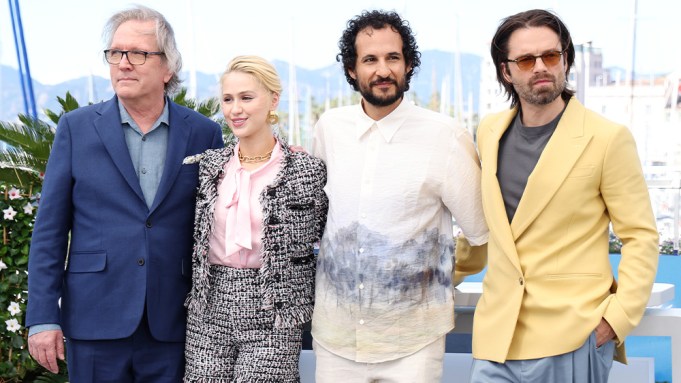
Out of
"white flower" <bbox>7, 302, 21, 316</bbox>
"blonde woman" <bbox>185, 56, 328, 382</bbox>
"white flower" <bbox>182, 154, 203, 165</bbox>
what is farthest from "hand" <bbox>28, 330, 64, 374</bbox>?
"white flower" <bbox>7, 302, 21, 316</bbox>

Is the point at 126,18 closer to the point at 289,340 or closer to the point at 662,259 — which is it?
the point at 289,340

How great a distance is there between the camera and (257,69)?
10.5 feet

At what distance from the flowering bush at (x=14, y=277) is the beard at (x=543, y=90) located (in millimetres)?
2986

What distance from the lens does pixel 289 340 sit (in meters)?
3.08

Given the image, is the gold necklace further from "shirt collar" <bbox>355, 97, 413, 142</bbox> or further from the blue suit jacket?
"shirt collar" <bbox>355, 97, 413, 142</bbox>

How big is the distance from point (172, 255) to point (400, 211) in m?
0.88

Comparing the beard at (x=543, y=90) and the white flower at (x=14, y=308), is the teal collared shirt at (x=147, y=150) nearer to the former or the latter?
the beard at (x=543, y=90)

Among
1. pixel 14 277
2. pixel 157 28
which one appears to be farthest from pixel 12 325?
pixel 157 28

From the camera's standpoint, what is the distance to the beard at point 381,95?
3086 millimetres

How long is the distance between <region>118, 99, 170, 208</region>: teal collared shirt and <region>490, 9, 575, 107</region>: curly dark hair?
1269 millimetres

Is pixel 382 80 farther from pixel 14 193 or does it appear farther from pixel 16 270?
pixel 16 270

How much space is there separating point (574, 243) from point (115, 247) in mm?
1612

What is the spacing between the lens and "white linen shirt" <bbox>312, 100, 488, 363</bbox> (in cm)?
304

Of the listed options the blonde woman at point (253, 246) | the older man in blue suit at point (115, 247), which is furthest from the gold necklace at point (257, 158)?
the older man in blue suit at point (115, 247)
